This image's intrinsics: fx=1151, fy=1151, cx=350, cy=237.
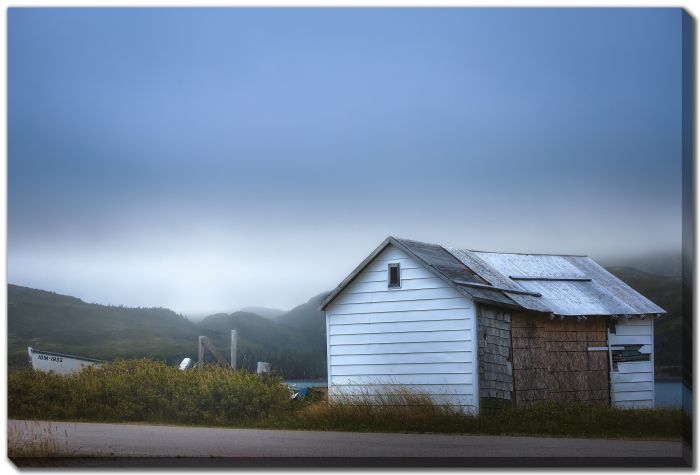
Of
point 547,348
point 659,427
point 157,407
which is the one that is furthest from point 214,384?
point 659,427

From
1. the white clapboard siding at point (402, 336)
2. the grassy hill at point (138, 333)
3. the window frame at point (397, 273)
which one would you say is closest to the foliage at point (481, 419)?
the white clapboard siding at point (402, 336)

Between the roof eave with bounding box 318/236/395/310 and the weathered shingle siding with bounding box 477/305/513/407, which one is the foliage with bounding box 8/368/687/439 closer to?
the weathered shingle siding with bounding box 477/305/513/407

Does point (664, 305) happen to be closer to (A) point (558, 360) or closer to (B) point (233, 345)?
(A) point (558, 360)

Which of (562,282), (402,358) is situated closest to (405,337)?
(402,358)

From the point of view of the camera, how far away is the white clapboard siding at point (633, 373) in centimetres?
2636

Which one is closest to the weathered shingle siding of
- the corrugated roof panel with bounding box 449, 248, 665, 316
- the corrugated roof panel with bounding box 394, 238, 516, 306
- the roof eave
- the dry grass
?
the corrugated roof panel with bounding box 394, 238, 516, 306

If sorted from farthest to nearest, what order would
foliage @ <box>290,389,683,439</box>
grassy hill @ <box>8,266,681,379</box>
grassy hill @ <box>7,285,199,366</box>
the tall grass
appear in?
the tall grass
grassy hill @ <box>8,266,681,379</box>
grassy hill @ <box>7,285,199,366</box>
foliage @ <box>290,389,683,439</box>

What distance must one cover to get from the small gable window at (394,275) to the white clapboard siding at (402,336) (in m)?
0.09

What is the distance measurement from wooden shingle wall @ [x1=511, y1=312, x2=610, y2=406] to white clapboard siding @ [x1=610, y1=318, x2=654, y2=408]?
0.28 metres

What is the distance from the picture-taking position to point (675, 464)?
20156 mm

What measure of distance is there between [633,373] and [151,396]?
11.0 meters

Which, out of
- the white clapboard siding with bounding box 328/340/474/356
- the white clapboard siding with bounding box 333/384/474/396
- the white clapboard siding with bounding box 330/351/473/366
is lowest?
the white clapboard siding with bounding box 333/384/474/396

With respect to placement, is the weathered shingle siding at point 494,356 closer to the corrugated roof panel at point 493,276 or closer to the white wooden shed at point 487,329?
the white wooden shed at point 487,329

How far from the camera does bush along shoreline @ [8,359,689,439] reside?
75.5 feet
